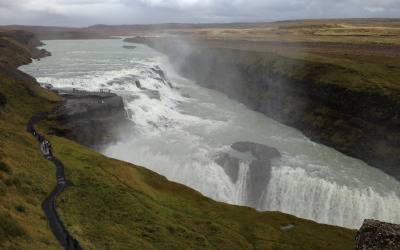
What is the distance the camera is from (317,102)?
200ft

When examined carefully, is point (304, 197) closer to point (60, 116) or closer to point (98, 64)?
point (60, 116)

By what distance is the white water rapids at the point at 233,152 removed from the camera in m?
38.0

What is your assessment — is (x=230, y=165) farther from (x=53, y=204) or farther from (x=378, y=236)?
(x=378, y=236)

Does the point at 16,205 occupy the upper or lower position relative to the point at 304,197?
upper

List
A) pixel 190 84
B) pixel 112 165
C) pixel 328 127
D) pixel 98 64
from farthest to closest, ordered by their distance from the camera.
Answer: pixel 190 84 < pixel 98 64 < pixel 328 127 < pixel 112 165

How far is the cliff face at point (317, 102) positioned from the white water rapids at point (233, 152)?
2.48 meters

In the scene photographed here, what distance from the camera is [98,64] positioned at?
89625 mm

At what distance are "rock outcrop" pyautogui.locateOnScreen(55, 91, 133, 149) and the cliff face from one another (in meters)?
34.1

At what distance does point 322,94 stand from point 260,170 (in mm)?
27113

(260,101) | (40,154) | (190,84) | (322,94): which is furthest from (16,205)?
(190,84)

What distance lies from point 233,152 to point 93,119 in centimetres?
2235

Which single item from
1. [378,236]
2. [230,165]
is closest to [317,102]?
[230,165]

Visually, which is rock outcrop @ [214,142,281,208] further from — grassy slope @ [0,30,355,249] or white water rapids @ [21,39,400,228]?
grassy slope @ [0,30,355,249]

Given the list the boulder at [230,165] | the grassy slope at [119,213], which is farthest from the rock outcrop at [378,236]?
the boulder at [230,165]
